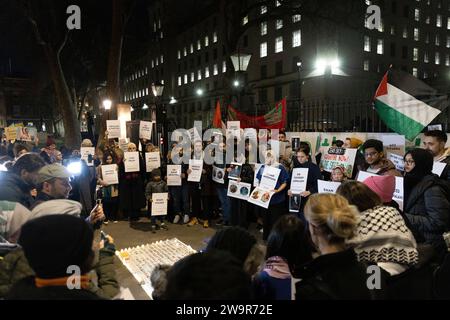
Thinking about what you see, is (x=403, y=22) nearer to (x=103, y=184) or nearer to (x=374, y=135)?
(x=374, y=135)

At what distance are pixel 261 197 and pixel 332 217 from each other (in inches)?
185

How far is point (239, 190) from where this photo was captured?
7758mm

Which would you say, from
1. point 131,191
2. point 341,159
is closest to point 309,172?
point 341,159

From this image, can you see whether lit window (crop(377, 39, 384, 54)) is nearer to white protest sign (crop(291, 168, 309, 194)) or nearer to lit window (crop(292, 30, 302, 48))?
lit window (crop(292, 30, 302, 48))

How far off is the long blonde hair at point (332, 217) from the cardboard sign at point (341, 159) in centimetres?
469

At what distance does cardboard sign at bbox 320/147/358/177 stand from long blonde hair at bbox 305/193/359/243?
4.69 meters

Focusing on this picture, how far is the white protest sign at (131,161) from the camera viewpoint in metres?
8.88

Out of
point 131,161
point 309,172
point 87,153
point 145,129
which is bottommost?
point 309,172

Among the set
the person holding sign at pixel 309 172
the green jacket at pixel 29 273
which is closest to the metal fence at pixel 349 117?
the person holding sign at pixel 309 172

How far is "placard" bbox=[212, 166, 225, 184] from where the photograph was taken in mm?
8219

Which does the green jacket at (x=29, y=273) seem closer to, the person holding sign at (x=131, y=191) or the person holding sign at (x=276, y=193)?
the person holding sign at (x=276, y=193)

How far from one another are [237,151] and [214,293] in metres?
6.73

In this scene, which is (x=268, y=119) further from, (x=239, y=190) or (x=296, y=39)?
(x=296, y=39)

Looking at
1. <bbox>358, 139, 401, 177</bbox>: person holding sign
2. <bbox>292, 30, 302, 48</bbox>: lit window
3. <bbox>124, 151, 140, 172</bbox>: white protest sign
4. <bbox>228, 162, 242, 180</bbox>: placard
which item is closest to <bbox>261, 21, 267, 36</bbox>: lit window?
<bbox>292, 30, 302, 48</bbox>: lit window
